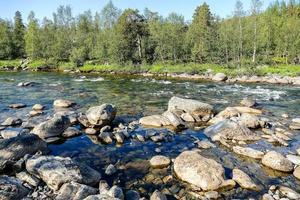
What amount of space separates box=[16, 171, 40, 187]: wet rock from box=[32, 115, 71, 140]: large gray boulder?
4.79 m

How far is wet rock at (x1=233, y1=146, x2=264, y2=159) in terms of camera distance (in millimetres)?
13795

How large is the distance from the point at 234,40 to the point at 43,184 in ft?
178

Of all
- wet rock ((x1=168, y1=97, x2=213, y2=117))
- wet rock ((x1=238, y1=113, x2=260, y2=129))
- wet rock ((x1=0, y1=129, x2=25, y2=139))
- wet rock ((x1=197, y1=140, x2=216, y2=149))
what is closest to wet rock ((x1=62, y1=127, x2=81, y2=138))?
wet rock ((x1=0, y1=129, x2=25, y2=139))

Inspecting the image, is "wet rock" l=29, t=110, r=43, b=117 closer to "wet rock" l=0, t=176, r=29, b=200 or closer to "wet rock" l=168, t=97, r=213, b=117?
"wet rock" l=168, t=97, r=213, b=117

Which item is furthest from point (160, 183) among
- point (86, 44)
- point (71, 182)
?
point (86, 44)

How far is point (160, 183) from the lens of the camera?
11203 mm

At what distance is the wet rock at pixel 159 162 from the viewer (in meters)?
12.7

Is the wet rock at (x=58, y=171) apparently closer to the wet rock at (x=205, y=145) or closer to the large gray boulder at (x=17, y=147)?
the large gray boulder at (x=17, y=147)

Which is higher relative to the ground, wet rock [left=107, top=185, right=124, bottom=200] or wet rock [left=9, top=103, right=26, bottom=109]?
wet rock [left=9, top=103, right=26, bottom=109]

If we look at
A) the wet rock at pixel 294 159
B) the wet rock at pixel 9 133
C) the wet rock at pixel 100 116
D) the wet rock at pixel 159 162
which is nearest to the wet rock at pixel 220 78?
the wet rock at pixel 100 116

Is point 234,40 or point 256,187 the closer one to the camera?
point 256,187

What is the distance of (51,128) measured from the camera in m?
16.2

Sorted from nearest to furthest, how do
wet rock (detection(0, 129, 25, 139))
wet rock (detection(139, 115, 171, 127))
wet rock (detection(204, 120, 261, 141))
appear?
1. wet rock (detection(0, 129, 25, 139))
2. wet rock (detection(204, 120, 261, 141))
3. wet rock (detection(139, 115, 171, 127))

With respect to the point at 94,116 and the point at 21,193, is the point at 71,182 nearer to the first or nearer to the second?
the point at 21,193
